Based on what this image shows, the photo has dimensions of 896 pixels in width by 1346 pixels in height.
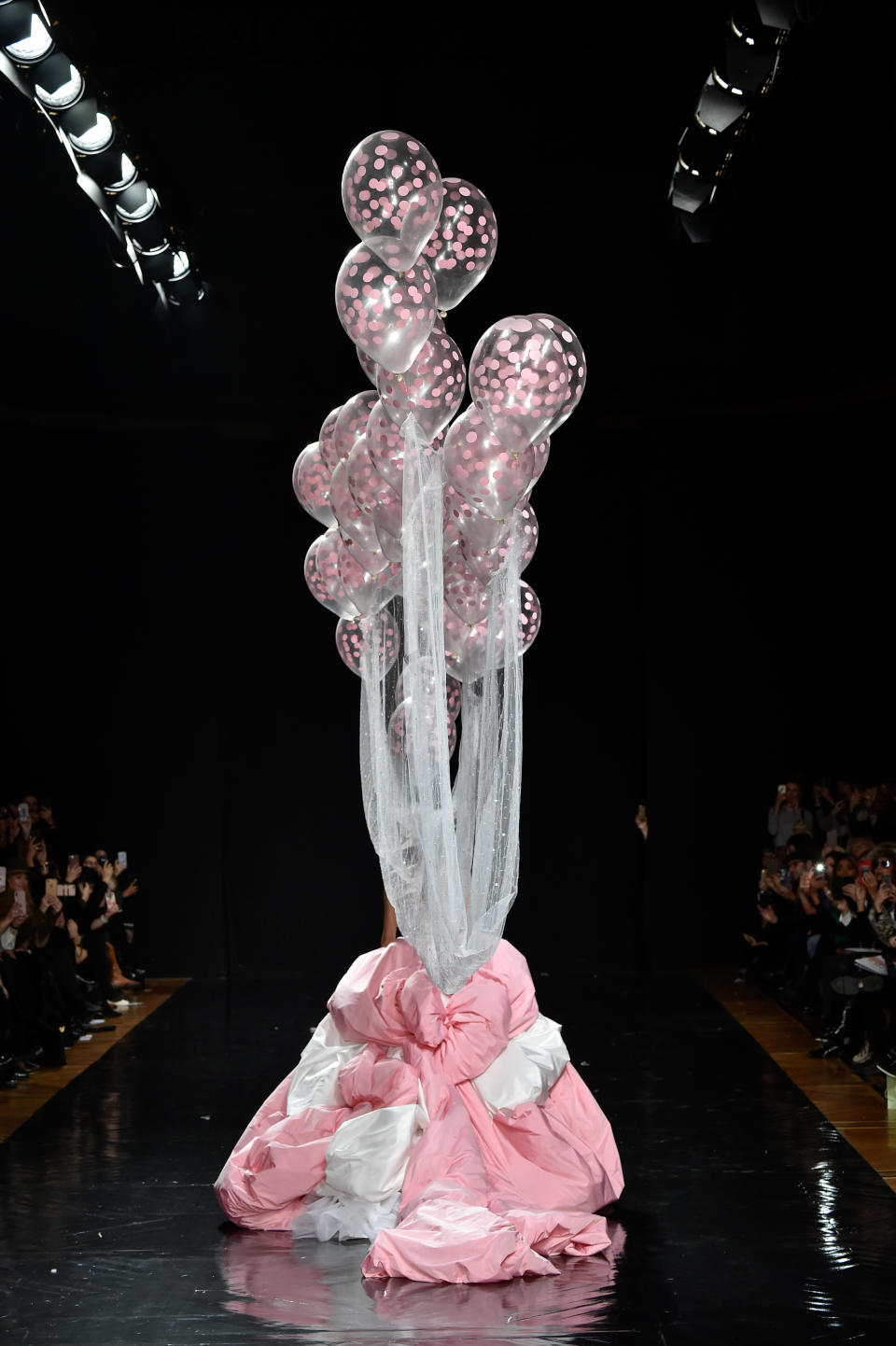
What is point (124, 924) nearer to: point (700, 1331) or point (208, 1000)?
point (208, 1000)

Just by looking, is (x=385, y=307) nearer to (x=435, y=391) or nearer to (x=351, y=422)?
(x=435, y=391)

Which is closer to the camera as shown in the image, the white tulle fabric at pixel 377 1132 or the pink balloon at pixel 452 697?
the white tulle fabric at pixel 377 1132

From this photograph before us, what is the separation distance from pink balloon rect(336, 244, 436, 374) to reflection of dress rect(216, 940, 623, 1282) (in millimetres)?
1835

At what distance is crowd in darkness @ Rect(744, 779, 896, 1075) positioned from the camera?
20.4 ft

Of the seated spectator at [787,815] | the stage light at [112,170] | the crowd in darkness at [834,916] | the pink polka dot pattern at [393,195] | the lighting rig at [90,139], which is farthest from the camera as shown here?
the seated spectator at [787,815]

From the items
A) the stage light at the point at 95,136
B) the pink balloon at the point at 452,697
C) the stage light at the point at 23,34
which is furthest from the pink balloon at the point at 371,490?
the stage light at the point at 95,136

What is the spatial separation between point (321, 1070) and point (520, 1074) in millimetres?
632

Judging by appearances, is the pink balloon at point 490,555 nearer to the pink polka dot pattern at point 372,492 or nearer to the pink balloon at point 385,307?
the pink polka dot pattern at point 372,492

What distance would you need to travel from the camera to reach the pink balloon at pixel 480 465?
3834mm

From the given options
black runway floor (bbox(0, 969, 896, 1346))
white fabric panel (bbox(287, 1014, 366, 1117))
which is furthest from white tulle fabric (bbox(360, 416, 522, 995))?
black runway floor (bbox(0, 969, 896, 1346))

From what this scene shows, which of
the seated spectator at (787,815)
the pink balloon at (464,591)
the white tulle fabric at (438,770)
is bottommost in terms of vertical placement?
the seated spectator at (787,815)

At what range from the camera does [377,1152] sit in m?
4.10

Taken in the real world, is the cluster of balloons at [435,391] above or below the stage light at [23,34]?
below

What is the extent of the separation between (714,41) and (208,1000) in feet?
19.0
